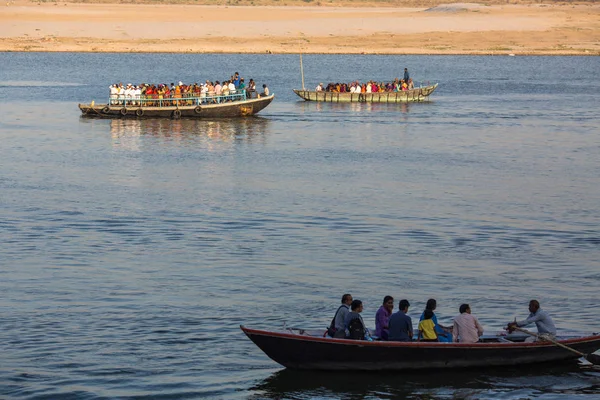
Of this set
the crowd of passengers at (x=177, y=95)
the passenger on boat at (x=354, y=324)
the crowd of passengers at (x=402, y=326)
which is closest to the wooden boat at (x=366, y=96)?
the crowd of passengers at (x=177, y=95)

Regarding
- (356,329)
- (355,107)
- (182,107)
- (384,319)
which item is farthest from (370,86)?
(356,329)

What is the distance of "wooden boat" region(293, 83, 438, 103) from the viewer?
230ft

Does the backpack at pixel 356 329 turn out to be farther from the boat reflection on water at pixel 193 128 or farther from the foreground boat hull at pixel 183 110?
the foreground boat hull at pixel 183 110

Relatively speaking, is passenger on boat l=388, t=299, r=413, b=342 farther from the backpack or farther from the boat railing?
→ the boat railing

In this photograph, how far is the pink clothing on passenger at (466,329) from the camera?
19.5 metres

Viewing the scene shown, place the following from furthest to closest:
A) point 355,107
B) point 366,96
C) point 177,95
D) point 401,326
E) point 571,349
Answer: point 366,96, point 355,107, point 177,95, point 571,349, point 401,326

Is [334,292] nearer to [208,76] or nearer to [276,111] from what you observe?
[276,111]

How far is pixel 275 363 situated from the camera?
67.6 feet

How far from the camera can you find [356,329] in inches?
759

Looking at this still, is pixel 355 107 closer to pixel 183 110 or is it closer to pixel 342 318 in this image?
pixel 183 110

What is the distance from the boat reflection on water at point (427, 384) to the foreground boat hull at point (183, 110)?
40100 millimetres

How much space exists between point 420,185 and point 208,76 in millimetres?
55052

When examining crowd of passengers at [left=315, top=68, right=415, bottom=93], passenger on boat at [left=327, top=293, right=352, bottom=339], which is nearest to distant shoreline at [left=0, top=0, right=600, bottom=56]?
crowd of passengers at [left=315, top=68, right=415, bottom=93]

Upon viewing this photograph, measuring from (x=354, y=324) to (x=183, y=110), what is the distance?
41.3 metres
